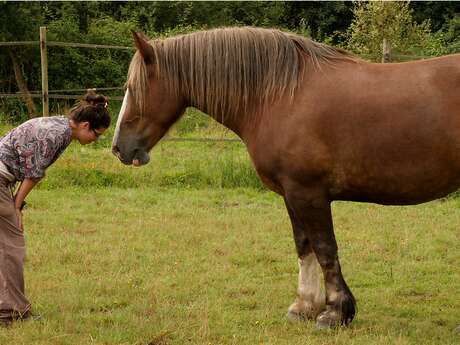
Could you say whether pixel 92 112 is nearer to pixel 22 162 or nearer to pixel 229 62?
pixel 22 162

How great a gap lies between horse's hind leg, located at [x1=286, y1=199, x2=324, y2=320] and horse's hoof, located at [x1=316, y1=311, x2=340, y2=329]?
22 cm

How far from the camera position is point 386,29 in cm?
2247

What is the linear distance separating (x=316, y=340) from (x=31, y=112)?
12598 mm

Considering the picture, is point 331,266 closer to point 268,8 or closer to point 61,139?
point 61,139

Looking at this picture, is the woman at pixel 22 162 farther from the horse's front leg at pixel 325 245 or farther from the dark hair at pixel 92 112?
the horse's front leg at pixel 325 245

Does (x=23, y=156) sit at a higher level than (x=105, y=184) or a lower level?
higher

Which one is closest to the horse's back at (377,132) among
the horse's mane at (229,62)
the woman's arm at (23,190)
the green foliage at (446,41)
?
the horse's mane at (229,62)

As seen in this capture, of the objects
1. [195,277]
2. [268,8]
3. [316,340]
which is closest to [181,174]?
[195,277]

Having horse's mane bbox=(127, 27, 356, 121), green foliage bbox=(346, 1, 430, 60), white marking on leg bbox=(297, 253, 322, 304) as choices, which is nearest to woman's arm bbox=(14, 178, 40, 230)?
horse's mane bbox=(127, 27, 356, 121)

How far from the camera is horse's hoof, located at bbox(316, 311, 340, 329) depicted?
4.68m

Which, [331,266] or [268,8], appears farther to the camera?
[268,8]

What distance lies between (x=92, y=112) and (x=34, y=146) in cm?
46

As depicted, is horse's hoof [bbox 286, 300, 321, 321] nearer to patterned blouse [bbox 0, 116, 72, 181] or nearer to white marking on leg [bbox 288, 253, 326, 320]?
white marking on leg [bbox 288, 253, 326, 320]

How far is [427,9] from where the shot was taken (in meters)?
29.6
